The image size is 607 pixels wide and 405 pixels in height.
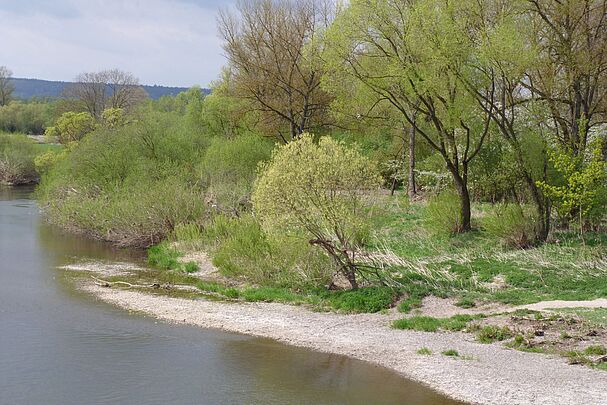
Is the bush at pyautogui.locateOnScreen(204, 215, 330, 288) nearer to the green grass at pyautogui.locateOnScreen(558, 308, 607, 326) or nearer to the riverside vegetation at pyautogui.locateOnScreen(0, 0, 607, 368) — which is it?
the riverside vegetation at pyautogui.locateOnScreen(0, 0, 607, 368)

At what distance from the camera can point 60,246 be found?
3541 centimetres

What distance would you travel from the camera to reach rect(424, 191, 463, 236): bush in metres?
29.2

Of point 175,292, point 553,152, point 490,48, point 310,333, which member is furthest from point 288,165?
point 553,152

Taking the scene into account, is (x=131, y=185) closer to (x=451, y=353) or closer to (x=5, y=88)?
(x=451, y=353)

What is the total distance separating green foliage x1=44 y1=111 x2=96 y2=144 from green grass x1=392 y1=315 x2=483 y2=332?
55878mm

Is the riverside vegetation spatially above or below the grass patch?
above

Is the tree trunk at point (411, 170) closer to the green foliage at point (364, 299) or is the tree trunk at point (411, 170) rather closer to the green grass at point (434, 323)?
the green foliage at point (364, 299)

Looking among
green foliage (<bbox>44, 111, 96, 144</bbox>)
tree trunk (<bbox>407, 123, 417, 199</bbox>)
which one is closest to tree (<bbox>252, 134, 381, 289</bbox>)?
tree trunk (<bbox>407, 123, 417, 199</bbox>)

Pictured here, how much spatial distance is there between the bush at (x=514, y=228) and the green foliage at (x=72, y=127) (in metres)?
51.8

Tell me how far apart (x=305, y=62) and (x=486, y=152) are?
14368 mm

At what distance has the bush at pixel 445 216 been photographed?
95.7 ft

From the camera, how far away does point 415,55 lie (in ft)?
85.8

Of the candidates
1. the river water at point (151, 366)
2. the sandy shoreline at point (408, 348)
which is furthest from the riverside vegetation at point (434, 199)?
the river water at point (151, 366)

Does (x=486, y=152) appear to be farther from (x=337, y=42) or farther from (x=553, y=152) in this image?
(x=337, y=42)
